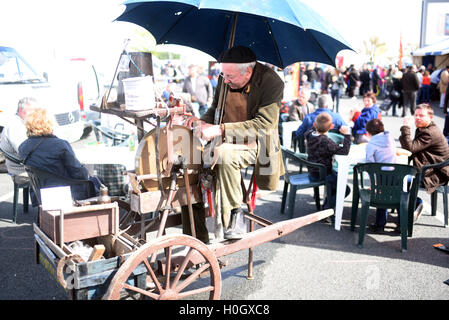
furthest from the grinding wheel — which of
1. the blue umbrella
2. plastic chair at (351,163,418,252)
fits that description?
plastic chair at (351,163,418,252)

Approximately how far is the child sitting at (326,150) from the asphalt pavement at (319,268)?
1.74 ft

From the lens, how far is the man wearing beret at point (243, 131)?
11.2 ft

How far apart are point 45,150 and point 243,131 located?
2.28 m

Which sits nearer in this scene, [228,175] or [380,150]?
[228,175]

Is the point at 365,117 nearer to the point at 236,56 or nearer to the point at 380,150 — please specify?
the point at 380,150

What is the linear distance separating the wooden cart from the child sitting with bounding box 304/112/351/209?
2.14 metres

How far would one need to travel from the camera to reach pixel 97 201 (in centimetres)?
347

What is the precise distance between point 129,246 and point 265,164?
1.28 metres

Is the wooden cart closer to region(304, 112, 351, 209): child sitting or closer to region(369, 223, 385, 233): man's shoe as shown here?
region(369, 223, 385, 233): man's shoe

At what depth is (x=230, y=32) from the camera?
13.9 feet

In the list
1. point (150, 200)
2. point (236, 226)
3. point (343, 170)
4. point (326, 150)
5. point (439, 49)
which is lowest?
point (236, 226)

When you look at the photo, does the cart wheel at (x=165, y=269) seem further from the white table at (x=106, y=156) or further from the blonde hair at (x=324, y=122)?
the blonde hair at (x=324, y=122)

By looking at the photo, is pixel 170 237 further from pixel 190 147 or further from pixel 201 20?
pixel 201 20

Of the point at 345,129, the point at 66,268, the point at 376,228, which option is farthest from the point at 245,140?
the point at 345,129
